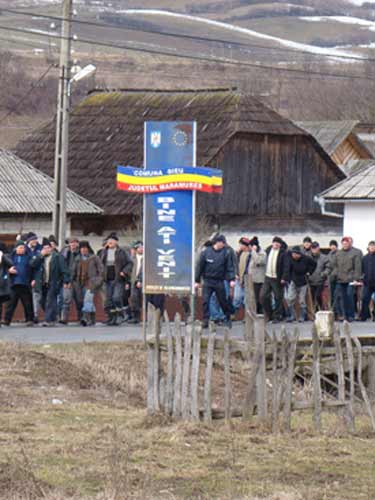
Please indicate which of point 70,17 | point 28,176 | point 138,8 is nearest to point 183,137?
point 70,17

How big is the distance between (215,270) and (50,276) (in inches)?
112

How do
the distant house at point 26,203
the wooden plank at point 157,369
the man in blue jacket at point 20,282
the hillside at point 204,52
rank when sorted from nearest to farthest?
the wooden plank at point 157,369 < the man in blue jacket at point 20,282 < the distant house at point 26,203 < the hillside at point 204,52

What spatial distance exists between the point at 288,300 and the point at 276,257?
1.20 meters

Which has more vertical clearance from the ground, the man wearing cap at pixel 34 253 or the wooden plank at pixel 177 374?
the man wearing cap at pixel 34 253

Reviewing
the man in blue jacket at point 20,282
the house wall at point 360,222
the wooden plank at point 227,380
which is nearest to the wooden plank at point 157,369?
the wooden plank at point 227,380

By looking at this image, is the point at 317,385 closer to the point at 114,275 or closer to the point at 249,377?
the point at 249,377

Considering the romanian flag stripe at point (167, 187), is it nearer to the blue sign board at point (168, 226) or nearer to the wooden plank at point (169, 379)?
the blue sign board at point (168, 226)

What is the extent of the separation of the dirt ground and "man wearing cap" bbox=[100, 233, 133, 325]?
8.25 m

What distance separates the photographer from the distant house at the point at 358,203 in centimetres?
3788

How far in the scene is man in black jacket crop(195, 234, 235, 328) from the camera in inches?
975

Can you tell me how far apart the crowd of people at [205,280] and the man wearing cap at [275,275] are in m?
0.02

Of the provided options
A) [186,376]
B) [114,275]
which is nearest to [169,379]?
[186,376]

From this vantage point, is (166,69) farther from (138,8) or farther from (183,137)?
(183,137)

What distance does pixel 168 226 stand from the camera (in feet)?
67.2
